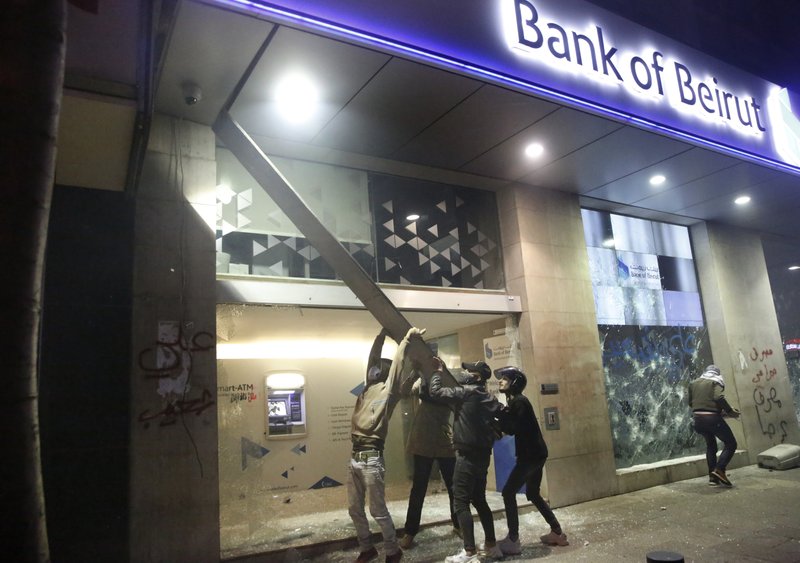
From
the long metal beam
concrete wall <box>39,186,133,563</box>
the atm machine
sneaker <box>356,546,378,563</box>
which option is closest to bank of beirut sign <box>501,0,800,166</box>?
the long metal beam

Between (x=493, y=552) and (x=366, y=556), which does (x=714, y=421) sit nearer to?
(x=493, y=552)

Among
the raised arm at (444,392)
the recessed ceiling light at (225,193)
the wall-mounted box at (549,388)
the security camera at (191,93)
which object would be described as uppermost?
the security camera at (191,93)

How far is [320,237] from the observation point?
16.8 ft

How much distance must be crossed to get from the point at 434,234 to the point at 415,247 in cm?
43

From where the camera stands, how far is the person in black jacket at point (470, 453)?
4.73m

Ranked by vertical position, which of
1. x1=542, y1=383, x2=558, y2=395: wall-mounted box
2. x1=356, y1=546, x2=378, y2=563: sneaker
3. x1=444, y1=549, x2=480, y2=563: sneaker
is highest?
x1=542, y1=383, x2=558, y2=395: wall-mounted box

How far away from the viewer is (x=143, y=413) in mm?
4633

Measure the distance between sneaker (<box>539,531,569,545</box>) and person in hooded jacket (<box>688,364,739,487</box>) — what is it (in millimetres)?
3783

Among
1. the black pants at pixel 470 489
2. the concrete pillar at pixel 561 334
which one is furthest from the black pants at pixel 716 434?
the black pants at pixel 470 489

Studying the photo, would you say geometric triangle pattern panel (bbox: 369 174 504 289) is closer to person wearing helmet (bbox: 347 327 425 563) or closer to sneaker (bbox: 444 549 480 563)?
person wearing helmet (bbox: 347 327 425 563)

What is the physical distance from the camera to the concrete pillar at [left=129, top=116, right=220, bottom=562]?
456 cm

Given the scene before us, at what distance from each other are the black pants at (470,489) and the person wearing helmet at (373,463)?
2.09ft

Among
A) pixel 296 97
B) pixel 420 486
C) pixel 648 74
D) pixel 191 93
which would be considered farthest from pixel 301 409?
pixel 648 74

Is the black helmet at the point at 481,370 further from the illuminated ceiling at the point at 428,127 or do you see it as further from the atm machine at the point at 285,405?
Result: the atm machine at the point at 285,405
